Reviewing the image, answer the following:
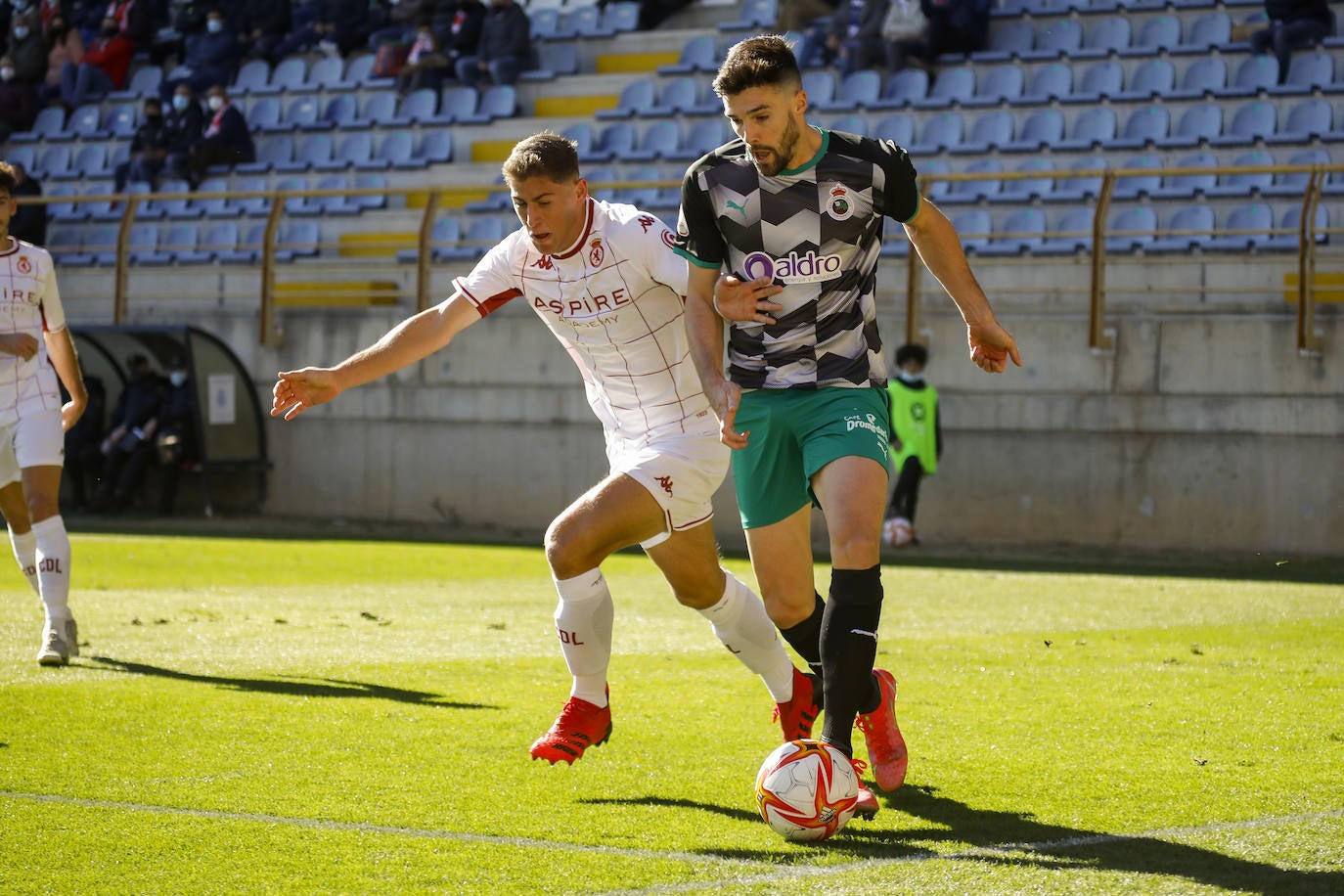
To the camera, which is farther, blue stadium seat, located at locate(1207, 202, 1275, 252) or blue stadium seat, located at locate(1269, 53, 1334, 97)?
blue stadium seat, located at locate(1269, 53, 1334, 97)

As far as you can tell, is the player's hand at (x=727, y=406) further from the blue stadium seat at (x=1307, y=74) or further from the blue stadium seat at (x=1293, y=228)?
the blue stadium seat at (x=1307, y=74)

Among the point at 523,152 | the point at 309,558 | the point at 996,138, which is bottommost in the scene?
the point at 309,558

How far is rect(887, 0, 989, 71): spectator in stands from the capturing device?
61.9 feet

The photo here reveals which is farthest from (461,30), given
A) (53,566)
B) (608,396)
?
(608,396)

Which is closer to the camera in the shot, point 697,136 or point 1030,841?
point 1030,841

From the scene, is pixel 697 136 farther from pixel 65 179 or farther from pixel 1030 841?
pixel 1030 841

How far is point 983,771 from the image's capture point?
5.19m

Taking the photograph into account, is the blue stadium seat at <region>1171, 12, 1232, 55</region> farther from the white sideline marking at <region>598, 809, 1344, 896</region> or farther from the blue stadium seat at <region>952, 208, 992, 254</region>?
the white sideline marking at <region>598, 809, 1344, 896</region>

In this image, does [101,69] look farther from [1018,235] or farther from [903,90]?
[1018,235]

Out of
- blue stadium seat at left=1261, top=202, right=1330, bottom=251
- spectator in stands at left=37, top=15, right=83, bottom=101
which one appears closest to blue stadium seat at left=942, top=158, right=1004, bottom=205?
blue stadium seat at left=1261, top=202, right=1330, bottom=251

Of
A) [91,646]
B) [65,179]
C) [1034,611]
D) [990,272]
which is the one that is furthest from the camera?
[65,179]

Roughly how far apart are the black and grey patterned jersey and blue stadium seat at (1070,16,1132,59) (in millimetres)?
14308

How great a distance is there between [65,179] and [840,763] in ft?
73.4

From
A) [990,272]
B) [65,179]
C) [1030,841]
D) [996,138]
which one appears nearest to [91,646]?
[1030,841]
